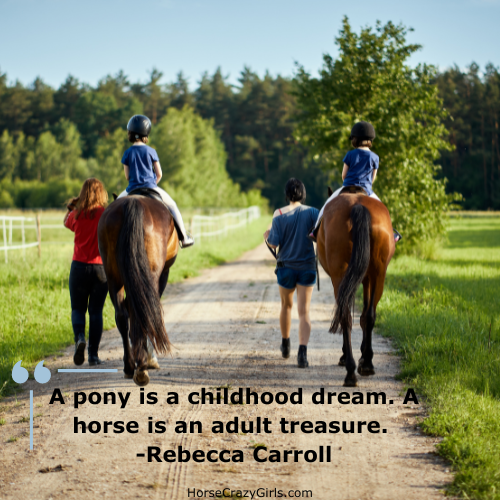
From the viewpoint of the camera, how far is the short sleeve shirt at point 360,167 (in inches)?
219

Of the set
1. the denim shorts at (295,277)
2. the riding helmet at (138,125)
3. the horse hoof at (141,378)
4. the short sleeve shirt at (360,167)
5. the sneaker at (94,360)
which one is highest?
the riding helmet at (138,125)

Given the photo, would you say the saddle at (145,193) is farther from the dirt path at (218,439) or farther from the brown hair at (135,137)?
the dirt path at (218,439)

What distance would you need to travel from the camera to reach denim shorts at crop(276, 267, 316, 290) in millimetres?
5789

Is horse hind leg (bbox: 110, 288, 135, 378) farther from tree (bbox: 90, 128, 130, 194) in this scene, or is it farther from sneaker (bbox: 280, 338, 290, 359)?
tree (bbox: 90, 128, 130, 194)

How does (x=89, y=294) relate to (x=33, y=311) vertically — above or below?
above

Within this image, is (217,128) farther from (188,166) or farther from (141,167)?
(141,167)

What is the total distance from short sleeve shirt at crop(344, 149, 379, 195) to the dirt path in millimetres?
2045

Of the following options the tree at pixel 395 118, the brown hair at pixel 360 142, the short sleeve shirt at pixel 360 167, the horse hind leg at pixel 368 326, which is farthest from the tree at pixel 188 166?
the horse hind leg at pixel 368 326

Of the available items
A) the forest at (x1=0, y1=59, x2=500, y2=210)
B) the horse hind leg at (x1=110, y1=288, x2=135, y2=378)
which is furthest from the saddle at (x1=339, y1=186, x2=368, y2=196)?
the forest at (x1=0, y1=59, x2=500, y2=210)

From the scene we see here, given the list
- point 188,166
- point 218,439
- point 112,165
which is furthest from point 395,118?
point 112,165

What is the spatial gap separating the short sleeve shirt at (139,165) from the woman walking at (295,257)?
4.92 ft

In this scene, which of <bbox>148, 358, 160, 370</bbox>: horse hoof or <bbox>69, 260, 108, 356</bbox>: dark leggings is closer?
<bbox>148, 358, 160, 370</bbox>: horse hoof

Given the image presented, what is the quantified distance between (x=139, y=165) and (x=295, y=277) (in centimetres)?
214

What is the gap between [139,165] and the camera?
5492mm
